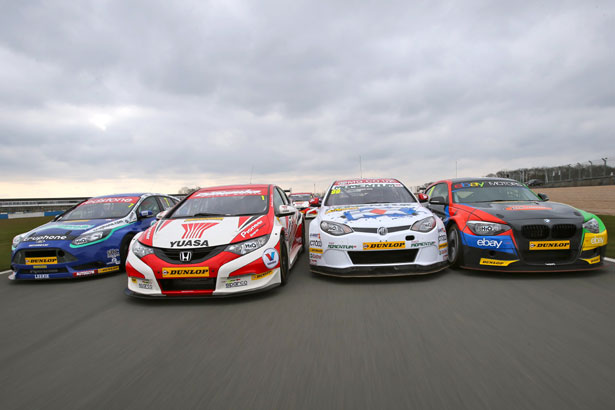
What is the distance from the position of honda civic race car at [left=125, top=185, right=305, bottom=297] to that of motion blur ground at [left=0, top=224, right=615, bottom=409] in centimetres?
20

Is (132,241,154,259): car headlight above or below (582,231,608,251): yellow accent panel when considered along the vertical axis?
above

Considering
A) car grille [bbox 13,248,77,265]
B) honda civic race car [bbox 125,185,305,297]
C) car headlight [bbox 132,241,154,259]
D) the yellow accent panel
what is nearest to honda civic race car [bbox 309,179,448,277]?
honda civic race car [bbox 125,185,305,297]

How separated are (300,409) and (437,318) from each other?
5.96 ft

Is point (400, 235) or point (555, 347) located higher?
point (400, 235)

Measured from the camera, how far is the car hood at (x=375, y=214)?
4.99 m

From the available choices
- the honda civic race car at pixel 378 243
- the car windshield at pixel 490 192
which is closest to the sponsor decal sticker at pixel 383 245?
the honda civic race car at pixel 378 243

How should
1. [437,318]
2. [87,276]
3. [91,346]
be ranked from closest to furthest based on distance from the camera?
[91,346] → [437,318] → [87,276]

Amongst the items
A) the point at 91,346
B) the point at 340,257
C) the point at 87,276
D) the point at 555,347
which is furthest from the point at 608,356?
the point at 87,276

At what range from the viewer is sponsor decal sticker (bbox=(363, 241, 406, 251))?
15.4ft

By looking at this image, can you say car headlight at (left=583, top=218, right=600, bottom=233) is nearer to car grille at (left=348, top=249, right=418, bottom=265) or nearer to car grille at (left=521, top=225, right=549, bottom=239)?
car grille at (left=521, top=225, right=549, bottom=239)

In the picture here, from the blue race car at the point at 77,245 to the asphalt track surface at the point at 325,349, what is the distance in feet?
3.22

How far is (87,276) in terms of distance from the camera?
5719mm

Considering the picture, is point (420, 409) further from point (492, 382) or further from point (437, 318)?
point (437, 318)

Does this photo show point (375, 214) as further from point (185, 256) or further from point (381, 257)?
point (185, 256)
